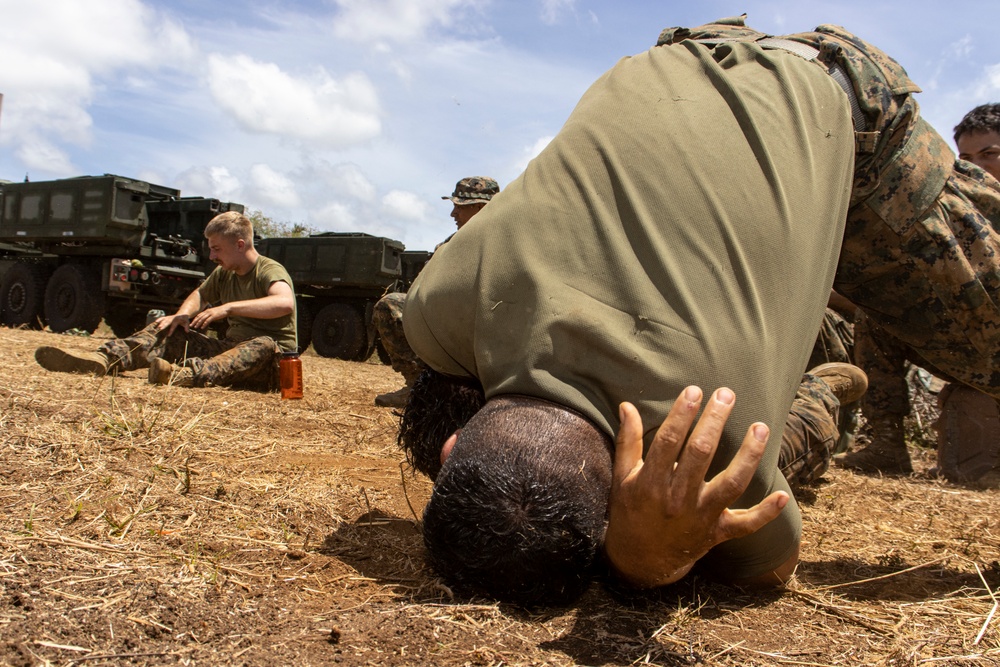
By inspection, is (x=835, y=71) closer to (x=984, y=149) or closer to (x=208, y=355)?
(x=984, y=149)

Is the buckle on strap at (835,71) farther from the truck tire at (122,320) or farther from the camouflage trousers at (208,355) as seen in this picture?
the truck tire at (122,320)

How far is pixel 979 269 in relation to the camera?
8.48 feet

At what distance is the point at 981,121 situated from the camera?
17.0 ft

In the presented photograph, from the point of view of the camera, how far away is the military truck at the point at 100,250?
45.9ft

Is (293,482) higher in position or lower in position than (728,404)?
lower

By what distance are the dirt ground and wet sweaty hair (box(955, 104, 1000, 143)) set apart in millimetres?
2664

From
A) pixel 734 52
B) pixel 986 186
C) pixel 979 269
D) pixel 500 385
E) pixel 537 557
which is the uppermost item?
pixel 734 52

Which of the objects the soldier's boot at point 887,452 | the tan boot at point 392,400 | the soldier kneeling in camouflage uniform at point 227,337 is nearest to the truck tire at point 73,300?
the soldier kneeling in camouflage uniform at point 227,337

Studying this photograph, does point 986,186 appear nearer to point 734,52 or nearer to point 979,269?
point 979,269

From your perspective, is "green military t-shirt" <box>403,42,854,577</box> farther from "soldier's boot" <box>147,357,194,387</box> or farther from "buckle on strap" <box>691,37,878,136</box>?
"soldier's boot" <box>147,357,194,387</box>

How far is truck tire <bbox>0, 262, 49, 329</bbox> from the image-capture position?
48.5 ft

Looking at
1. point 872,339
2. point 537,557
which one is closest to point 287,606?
point 537,557

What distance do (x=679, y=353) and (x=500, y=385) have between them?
1.39 ft

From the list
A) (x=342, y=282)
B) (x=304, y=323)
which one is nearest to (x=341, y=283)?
(x=342, y=282)
